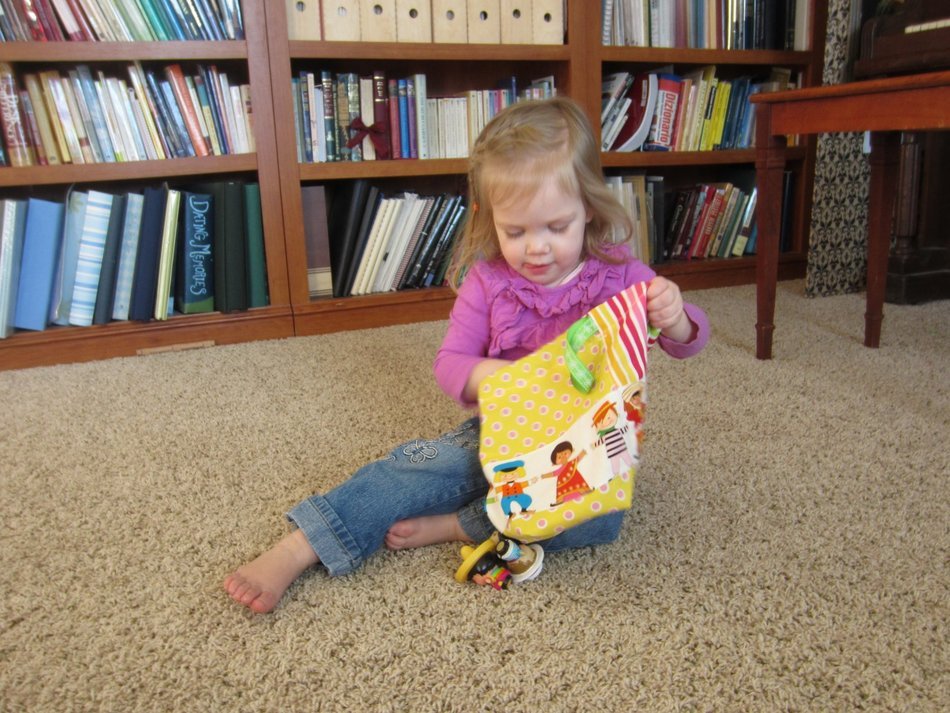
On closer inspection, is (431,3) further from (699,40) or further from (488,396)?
(488,396)

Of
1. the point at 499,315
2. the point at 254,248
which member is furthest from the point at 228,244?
the point at 499,315

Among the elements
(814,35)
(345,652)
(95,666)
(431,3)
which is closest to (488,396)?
(345,652)

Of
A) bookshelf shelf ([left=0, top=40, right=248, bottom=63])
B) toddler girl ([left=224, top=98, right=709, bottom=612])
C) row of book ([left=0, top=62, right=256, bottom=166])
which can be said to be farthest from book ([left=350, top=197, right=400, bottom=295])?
toddler girl ([left=224, top=98, right=709, bottom=612])

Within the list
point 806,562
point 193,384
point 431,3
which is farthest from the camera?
point 431,3

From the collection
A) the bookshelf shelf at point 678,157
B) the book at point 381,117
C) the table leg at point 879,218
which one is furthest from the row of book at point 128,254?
the table leg at point 879,218

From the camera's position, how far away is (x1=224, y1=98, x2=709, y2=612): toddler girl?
0.84 m

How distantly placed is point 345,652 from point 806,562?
18.7 inches

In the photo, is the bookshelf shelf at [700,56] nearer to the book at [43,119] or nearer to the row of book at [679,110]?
the row of book at [679,110]

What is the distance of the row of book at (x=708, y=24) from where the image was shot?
2102 millimetres

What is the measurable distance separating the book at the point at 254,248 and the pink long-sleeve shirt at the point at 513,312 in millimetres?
1042

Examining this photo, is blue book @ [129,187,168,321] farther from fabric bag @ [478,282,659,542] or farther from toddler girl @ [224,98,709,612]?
fabric bag @ [478,282,659,542]

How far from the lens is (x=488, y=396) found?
84 centimetres

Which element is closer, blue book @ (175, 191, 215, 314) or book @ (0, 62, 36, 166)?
book @ (0, 62, 36, 166)

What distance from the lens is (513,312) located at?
36.9 inches
